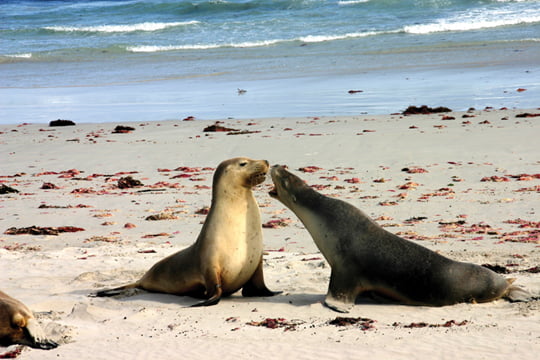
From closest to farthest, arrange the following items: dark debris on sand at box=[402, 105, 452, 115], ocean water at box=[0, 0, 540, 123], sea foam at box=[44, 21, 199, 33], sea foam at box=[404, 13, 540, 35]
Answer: dark debris on sand at box=[402, 105, 452, 115], ocean water at box=[0, 0, 540, 123], sea foam at box=[404, 13, 540, 35], sea foam at box=[44, 21, 199, 33]

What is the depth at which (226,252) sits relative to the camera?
21.9ft

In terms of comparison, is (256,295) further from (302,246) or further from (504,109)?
(504,109)

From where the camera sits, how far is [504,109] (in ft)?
55.7

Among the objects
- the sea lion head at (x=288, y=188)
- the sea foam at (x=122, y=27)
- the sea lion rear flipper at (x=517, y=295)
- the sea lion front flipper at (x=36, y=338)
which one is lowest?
the sea lion rear flipper at (x=517, y=295)

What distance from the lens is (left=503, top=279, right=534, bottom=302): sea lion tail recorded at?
239 inches

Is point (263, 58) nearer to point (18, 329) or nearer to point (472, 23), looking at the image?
point (472, 23)

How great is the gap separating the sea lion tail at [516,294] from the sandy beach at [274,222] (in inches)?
4.4

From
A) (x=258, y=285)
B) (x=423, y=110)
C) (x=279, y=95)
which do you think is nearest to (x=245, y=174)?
(x=258, y=285)

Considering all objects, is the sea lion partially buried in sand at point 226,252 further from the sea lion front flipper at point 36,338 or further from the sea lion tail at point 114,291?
the sea lion front flipper at point 36,338

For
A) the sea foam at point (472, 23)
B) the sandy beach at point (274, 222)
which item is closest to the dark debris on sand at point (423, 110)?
the sandy beach at point (274, 222)

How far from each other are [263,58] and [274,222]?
24.2m

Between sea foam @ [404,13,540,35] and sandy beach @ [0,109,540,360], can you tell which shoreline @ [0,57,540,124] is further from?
sea foam @ [404,13,540,35]

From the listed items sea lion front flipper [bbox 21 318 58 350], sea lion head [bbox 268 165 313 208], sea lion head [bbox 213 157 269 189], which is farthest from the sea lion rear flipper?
sea lion front flipper [bbox 21 318 58 350]

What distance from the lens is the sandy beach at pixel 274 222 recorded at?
5301 mm
